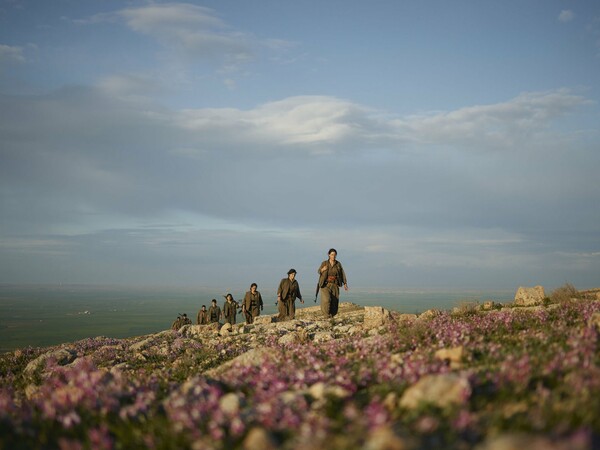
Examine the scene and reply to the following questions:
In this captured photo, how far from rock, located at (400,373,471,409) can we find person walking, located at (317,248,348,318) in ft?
52.0

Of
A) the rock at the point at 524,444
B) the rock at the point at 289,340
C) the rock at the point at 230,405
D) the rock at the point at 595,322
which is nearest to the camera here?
the rock at the point at 524,444

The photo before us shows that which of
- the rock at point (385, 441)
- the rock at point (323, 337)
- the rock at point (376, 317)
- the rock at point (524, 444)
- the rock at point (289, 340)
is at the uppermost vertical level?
the rock at point (524, 444)

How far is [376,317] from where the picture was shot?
13602 millimetres

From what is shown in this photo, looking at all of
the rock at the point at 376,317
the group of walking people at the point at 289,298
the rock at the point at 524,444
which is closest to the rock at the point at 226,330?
the group of walking people at the point at 289,298

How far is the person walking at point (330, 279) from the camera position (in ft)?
66.3

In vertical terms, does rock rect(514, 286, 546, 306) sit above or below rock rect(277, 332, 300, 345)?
above

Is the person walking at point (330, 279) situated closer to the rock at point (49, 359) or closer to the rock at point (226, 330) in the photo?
the rock at point (226, 330)

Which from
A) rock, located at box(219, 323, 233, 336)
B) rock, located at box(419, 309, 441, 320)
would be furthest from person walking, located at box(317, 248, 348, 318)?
rock, located at box(419, 309, 441, 320)

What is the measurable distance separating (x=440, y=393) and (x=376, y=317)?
31.8 feet

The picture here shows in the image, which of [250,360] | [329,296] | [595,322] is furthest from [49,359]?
[595,322]

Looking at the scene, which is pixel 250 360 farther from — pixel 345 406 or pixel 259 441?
pixel 259 441

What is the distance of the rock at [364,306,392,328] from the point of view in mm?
13078

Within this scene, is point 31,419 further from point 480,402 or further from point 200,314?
point 200,314

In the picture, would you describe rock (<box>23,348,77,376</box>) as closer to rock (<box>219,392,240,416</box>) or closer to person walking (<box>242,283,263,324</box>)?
rock (<box>219,392,240,416</box>)
